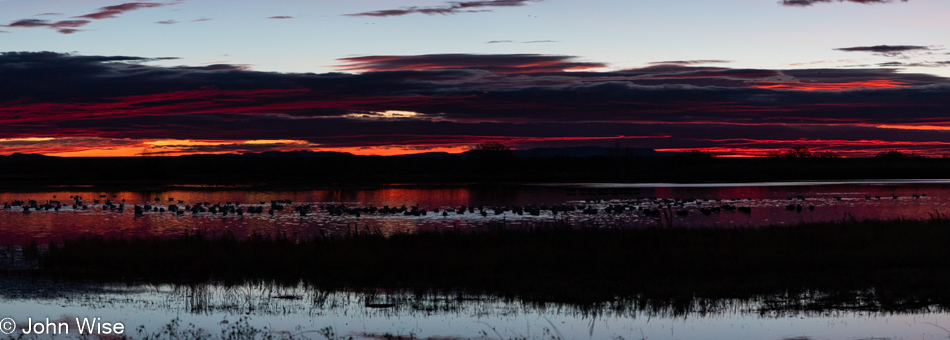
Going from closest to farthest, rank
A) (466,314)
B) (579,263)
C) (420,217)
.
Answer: (466,314)
(579,263)
(420,217)

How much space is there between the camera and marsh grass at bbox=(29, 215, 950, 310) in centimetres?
1349

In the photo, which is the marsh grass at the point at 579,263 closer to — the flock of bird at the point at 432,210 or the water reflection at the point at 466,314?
the water reflection at the point at 466,314

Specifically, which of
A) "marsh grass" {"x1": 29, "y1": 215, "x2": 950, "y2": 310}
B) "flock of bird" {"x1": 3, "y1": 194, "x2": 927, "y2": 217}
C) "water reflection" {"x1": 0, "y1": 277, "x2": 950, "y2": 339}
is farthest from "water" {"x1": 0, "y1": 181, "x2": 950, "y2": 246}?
"water reflection" {"x1": 0, "y1": 277, "x2": 950, "y2": 339}

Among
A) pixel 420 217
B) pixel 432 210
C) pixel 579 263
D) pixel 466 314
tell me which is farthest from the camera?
pixel 432 210

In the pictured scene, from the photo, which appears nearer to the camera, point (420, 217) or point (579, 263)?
point (579, 263)

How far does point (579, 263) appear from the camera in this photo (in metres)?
16.2

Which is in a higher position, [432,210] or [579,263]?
[579,263]

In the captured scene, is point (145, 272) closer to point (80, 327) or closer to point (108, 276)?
point (108, 276)

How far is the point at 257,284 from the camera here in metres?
15.0

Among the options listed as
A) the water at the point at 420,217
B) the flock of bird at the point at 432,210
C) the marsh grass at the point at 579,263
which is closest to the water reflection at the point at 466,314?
the marsh grass at the point at 579,263

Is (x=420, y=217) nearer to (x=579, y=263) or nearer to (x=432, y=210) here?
(x=432, y=210)

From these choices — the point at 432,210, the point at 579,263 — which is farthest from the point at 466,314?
the point at 432,210

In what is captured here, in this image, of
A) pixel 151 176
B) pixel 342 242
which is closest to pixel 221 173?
pixel 151 176

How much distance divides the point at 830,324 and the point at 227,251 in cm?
1215
